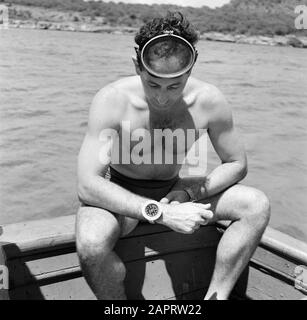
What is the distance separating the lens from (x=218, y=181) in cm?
219

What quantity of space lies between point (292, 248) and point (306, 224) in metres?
3.36

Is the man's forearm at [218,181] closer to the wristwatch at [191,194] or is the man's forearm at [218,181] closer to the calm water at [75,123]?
the wristwatch at [191,194]

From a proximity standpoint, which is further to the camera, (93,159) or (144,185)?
(144,185)

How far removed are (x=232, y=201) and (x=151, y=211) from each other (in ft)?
1.36

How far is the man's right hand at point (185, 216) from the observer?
188cm

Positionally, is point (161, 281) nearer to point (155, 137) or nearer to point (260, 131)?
point (155, 137)

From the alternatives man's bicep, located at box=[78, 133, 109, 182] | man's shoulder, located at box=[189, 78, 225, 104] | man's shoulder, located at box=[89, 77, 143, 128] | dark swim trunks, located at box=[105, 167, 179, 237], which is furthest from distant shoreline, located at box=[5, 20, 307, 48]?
man's bicep, located at box=[78, 133, 109, 182]

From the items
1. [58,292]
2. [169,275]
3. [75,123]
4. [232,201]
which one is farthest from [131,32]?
[58,292]

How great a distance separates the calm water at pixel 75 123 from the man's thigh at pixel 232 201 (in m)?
3.24

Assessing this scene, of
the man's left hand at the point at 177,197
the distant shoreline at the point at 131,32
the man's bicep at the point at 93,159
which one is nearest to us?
the man's bicep at the point at 93,159

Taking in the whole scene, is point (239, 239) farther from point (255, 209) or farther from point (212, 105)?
point (212, 105)

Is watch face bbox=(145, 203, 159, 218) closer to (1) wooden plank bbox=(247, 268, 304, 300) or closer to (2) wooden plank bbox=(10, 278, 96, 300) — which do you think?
(2) wooden plank bbox=(10, 278, 96, 300)

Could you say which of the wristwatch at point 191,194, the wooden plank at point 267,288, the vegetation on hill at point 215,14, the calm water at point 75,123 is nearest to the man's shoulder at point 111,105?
the wristwatch at point 191,194

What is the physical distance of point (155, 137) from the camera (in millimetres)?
2273
